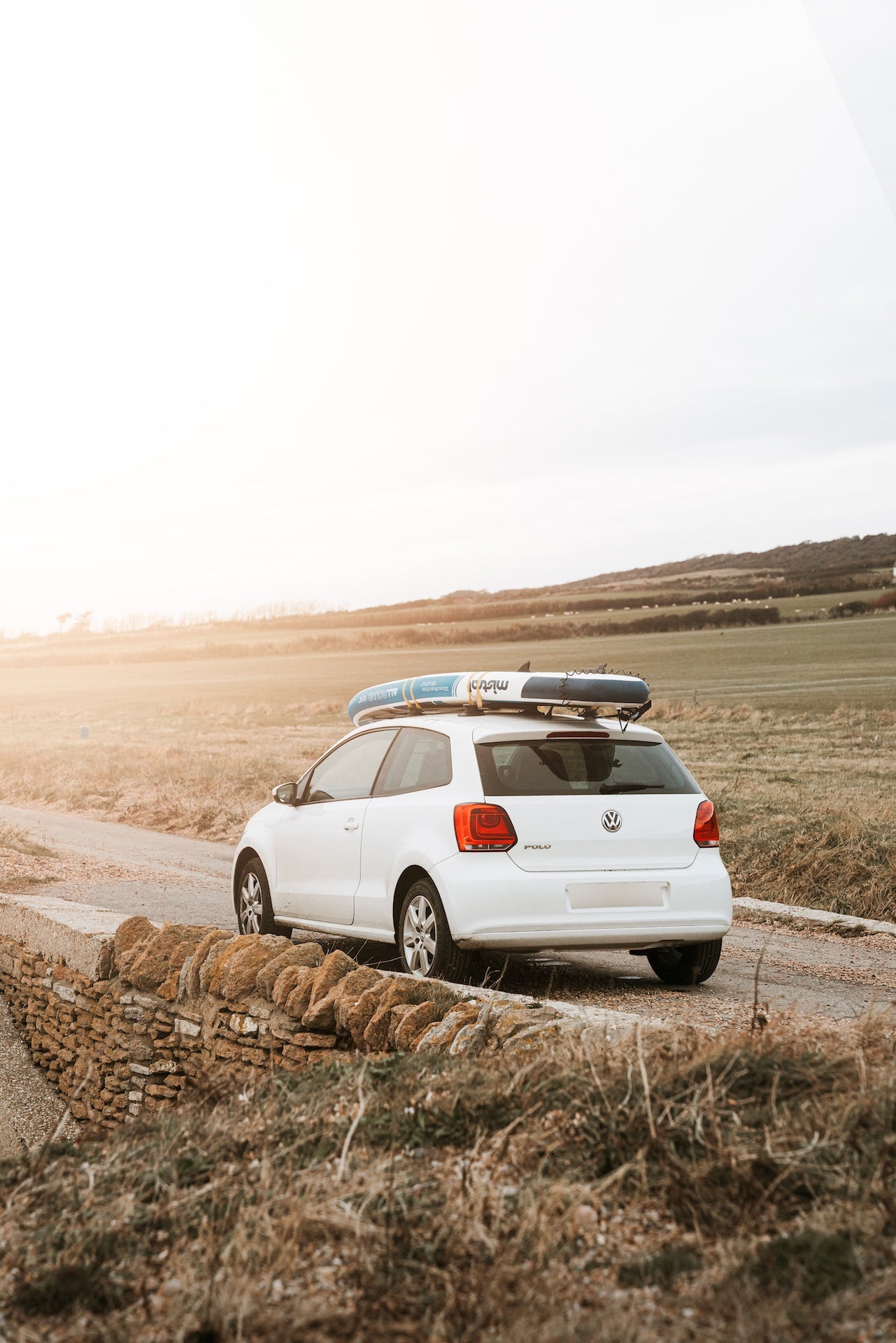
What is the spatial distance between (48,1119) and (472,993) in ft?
17.3

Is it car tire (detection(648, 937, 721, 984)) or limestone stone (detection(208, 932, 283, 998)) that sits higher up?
limestone stone (detection(208, 932, 283, 998))

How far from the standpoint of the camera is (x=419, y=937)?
729 cm

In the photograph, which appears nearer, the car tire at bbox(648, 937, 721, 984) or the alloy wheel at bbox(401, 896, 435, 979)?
the alloy wheel at bbox(401, 896, 435, 979)

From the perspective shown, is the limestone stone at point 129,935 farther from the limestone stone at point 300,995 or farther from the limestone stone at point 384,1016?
the limestone stone at point 384,1016

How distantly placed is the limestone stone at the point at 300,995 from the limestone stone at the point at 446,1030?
1293 millimetres

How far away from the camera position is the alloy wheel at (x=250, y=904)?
952 centimetres

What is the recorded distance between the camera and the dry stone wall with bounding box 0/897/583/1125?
5770 millimetres

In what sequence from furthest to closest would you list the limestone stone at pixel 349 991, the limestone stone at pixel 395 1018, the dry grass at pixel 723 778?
the dry grass at pixel 723 778 < the limestone stone at pixel 349 991 < the limestone stone at pixel 395 1018

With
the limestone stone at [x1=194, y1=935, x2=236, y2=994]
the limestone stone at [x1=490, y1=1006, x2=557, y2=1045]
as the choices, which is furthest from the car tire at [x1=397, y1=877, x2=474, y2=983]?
the limestone stone at [x1=490, y1=1006, x2=557, y2=1045]

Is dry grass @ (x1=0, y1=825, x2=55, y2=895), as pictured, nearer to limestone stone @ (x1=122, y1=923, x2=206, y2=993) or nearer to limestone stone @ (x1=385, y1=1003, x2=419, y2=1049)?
limestone stone @ (x1=122, y1=923, x2=206, y2=993)

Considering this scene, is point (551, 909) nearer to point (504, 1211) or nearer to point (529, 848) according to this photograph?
point (529, 848)

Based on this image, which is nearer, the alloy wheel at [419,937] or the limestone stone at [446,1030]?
the limestone stone at [446,1030]

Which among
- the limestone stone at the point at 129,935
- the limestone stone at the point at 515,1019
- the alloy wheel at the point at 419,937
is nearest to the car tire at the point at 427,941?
the alloy wheel at the point at 419,937

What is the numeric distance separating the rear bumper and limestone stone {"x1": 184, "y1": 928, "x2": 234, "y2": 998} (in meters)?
2.00
